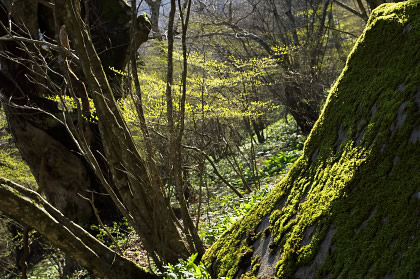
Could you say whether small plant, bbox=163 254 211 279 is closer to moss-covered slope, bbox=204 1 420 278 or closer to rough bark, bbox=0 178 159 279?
moss-covered slope, bbox=204 1 420 278

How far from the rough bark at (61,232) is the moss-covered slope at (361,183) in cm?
109

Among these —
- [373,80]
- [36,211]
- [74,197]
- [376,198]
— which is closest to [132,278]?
[36,211]

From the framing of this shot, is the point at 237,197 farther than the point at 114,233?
Yes

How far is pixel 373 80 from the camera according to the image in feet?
7.68

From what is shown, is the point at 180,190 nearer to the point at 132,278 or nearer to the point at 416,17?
the point at 132,278

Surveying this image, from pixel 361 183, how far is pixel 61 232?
2453 millimetres

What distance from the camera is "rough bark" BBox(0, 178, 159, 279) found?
3086 mm

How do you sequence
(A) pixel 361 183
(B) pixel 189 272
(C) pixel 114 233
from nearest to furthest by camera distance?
(A) pixel 361 183 < (B) pixel 189 272 < (C) pixel 114 233

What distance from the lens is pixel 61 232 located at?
3244 millimetres

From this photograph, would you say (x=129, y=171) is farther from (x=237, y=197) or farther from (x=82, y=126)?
(x=237, y=197)

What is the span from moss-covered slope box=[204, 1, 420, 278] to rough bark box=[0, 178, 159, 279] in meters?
1.09

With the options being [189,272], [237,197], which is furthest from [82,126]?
[237,197]

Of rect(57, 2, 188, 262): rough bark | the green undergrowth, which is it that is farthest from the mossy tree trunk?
the green undergrowth

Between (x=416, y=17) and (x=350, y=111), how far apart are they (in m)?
0.64
